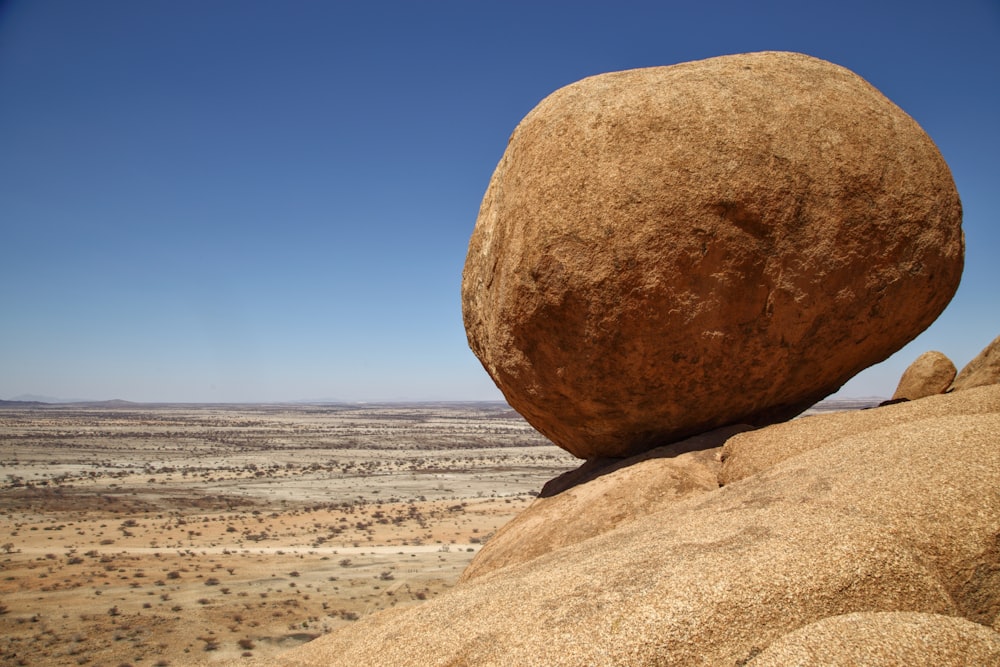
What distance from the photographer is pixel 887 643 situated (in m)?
3.37

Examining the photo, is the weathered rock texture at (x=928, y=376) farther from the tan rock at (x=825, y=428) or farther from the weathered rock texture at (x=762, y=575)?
the weathered rock texture at (x=762, y=575)

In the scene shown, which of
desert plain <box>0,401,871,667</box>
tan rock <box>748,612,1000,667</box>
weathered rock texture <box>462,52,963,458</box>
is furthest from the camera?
desert plain <box>0,401,871,667</box>

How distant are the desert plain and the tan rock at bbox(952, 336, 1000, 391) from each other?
1346cm

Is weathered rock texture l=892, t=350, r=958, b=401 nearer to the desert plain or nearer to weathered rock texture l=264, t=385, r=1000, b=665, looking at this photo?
weathered rock texture l=264, t=385, r=1000, b=665

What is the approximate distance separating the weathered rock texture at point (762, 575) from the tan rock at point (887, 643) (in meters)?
0.16

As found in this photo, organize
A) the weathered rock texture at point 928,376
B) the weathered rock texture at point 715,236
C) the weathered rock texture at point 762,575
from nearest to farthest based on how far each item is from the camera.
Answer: the weathered rock texture at point 762,575 → the weathered rock texture at point 715,236 → the weathered rock texture at point 928,376

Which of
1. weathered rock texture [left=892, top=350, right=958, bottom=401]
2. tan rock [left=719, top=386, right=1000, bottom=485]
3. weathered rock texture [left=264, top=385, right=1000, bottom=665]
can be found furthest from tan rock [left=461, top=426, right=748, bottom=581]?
weathered rock texture [left=892, top=350, right=958, bottom=401]

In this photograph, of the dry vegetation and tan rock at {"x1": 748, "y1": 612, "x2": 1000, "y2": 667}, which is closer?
tan rock at {"x1": 748, "y1": 612, "x2": 1000, "y2": 667}

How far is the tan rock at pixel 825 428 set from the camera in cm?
637

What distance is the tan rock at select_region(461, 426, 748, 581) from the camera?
707 centimetres

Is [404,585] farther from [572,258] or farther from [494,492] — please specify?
[494,492]

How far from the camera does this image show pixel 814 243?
6.92 m

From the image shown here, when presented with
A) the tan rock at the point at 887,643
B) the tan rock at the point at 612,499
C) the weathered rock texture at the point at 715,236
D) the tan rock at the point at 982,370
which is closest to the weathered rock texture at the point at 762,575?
the tan rock at the point at 887,643

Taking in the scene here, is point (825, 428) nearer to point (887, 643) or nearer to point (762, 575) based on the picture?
point (762, 575)
